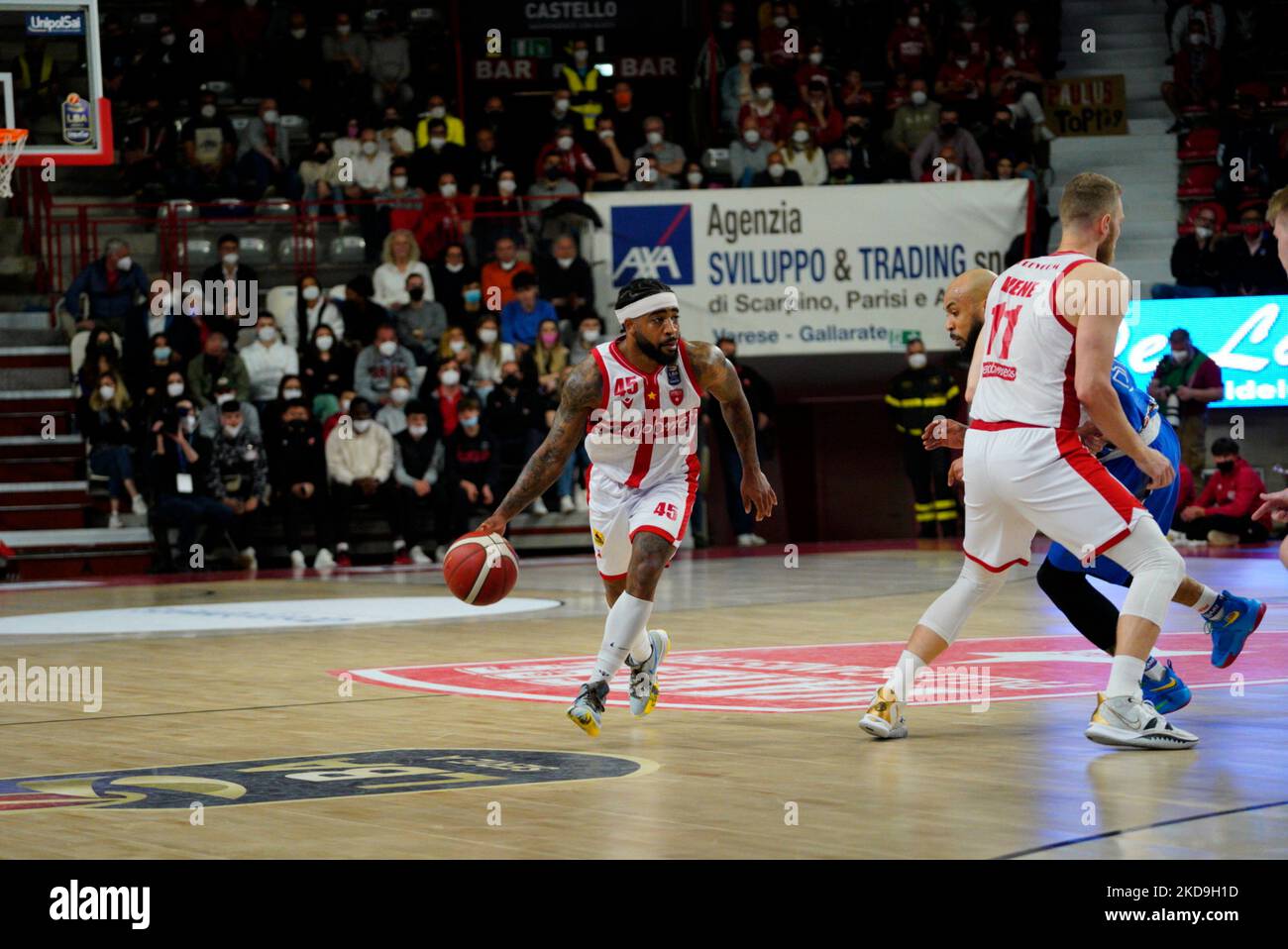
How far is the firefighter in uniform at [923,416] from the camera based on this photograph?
766 inches

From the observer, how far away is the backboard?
15930 mm

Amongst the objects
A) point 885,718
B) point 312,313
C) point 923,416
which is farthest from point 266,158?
point 885,718

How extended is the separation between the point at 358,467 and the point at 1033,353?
12449mm

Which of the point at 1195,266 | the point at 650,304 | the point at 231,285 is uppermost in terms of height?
the point at 650,304

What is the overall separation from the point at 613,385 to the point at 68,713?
2.99 metres

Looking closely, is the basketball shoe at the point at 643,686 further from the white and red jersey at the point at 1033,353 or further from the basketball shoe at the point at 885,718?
the white and red jersey at the point at 1033,353

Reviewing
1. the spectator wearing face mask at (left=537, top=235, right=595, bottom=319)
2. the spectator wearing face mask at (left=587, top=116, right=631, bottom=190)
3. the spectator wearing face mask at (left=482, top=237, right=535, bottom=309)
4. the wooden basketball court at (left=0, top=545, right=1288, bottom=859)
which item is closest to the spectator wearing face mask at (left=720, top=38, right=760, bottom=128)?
the spectator wearing face mask at (left=587, top=116, right=631, bottom=190)

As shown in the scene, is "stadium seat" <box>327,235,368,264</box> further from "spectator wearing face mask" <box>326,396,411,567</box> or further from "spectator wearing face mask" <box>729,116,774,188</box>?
"spectator wearing face mask" <box>729,116,774,188</box>

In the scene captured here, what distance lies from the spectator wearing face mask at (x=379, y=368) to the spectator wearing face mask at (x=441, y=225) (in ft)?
5.61

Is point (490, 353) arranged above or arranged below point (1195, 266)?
below

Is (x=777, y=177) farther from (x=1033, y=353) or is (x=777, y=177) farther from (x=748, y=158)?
(x=1033, y=353)

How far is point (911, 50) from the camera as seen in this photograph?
23.6m

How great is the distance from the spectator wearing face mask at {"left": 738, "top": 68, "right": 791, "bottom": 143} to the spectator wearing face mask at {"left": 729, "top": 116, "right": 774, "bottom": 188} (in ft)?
1.13

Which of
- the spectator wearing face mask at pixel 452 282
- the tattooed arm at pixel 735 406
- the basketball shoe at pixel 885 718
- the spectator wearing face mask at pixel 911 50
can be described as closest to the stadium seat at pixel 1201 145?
the spectator wearing face mask at pixel 911 50
